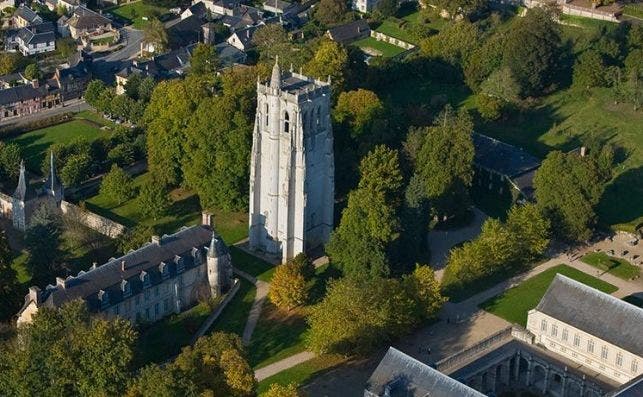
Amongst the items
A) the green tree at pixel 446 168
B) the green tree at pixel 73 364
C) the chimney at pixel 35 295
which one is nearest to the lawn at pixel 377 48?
the green tree at pixel 446 168

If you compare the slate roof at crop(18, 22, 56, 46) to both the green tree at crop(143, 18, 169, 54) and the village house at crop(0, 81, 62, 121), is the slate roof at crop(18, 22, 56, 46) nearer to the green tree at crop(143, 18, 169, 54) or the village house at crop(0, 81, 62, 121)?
the green tree at crop(143, 18, 169, 54)

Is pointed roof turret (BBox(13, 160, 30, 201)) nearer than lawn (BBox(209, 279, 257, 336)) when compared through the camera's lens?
No

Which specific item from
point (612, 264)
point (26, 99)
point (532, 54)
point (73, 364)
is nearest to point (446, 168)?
point (612, 264)

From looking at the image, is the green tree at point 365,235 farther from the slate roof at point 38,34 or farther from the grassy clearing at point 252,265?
the slate roof at point 38,34

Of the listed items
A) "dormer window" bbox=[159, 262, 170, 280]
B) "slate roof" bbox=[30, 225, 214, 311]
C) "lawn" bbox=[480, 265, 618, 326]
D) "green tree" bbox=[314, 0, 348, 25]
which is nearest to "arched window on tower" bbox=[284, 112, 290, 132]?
"slate roof" bbox=[30, 225, 214, 311]

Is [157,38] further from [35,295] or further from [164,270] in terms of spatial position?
Result: [35,295]

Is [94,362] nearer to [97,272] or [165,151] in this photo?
[97,272]

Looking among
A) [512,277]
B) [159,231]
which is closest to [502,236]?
[512,277]
